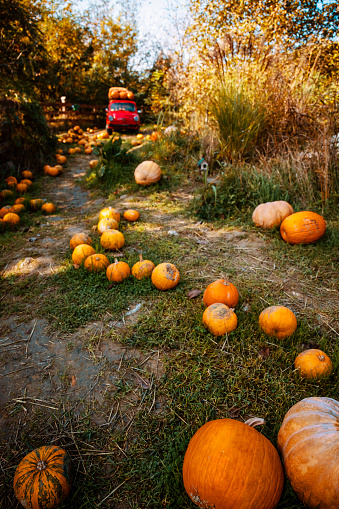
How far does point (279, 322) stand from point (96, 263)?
76.6 inches

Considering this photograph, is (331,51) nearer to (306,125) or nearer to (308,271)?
(306,125)

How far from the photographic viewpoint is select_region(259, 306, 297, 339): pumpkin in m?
2.12

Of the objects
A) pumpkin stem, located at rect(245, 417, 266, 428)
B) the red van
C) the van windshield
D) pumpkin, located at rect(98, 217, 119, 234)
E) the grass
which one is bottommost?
the grass

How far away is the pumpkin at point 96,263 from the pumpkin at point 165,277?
63cm

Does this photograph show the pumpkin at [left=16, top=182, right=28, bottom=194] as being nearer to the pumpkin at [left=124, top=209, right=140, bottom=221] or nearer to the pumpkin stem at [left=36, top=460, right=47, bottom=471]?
the pumpkin at [left=124, top=209, right=140, bottom=221]

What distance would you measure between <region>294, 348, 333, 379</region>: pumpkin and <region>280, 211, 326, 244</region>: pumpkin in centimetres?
Answer: 196

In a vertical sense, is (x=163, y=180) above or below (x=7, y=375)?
above

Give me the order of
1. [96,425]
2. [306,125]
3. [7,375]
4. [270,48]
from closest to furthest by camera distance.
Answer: [96,425], [7,375], [306,125], [270,48]

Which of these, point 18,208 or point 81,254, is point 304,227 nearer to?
point 81,254

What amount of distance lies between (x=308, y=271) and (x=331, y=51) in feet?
35.3

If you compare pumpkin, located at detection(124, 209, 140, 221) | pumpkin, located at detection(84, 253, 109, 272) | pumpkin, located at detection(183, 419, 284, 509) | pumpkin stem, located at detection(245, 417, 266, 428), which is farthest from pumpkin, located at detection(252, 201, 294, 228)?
pumpkin, located at detection(183, 419, 284, 509)

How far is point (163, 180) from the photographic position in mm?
6047

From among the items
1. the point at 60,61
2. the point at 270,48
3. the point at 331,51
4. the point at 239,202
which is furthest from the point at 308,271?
the point at 60,61

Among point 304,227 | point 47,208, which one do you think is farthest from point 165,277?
point 47,208
